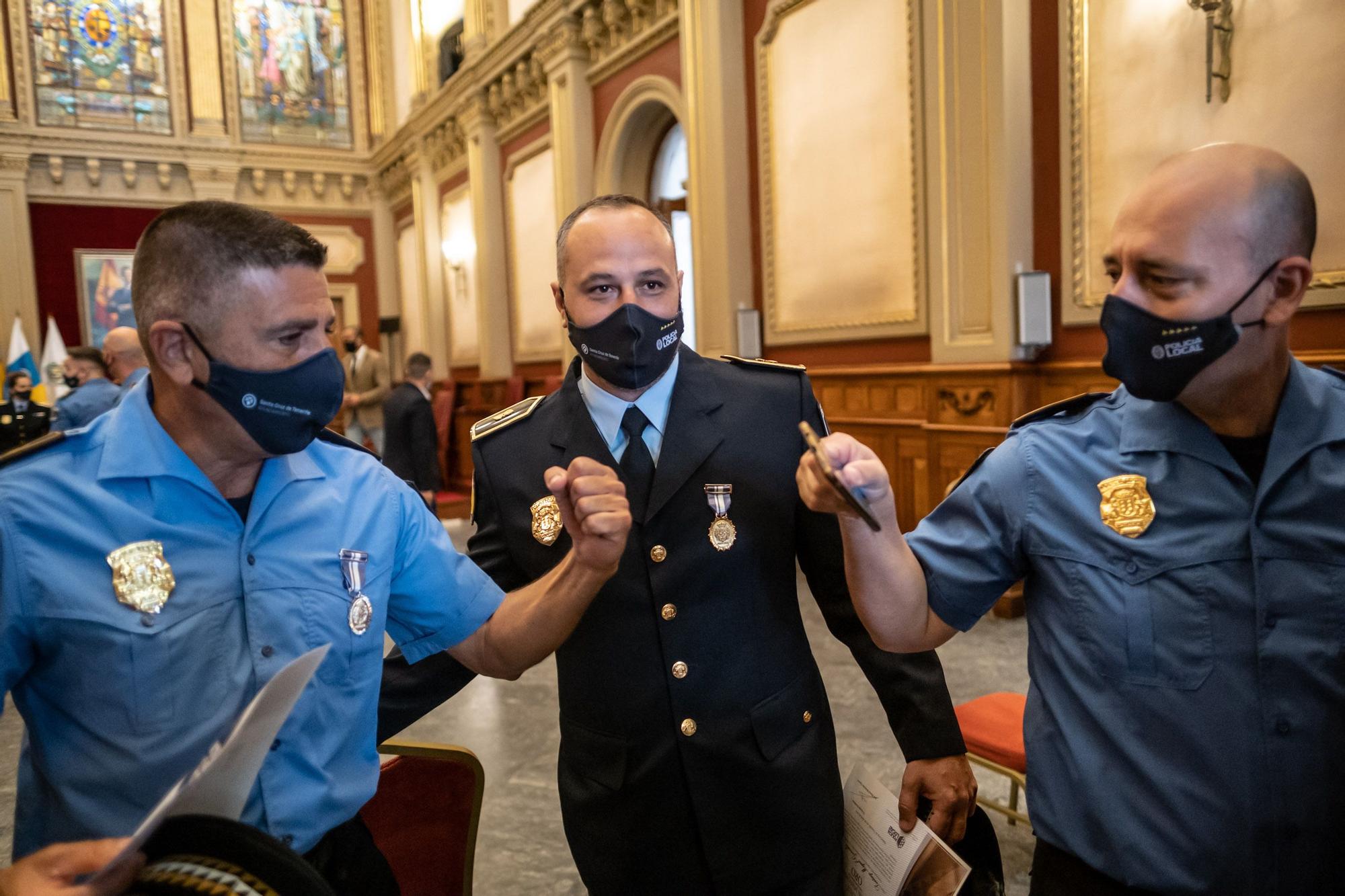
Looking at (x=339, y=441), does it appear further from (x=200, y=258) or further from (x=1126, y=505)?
(x=1126, y=505)

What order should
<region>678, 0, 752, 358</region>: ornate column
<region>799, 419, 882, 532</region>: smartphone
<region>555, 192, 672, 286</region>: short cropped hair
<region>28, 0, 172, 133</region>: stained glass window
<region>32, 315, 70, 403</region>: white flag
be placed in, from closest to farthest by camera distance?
1. <region>799, 419, 882, 532</region>: smartphone
2. <region>555, 192, 672, 286</region>: short cropped hair
3. <region>678, 0, 752, 358</region>: ornate column
4. <region>32, 315, 70, 403</region>: white flag
5. <region>28, 0, 172, 133</region>: stained glass window

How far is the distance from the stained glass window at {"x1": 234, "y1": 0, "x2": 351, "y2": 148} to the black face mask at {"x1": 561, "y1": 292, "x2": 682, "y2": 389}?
14438 mm

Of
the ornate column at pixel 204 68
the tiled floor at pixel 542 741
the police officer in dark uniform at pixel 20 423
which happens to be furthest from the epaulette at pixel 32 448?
the ornate column at pixel 204 68

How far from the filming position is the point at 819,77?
573 centimetres

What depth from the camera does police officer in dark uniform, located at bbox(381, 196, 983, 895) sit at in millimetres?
1425

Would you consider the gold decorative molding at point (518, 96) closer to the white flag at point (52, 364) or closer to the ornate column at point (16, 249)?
the white flag at point (52, 364)

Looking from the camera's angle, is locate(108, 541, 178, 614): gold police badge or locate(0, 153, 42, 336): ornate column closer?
locate(108, 541, 178, 614): gold police badge

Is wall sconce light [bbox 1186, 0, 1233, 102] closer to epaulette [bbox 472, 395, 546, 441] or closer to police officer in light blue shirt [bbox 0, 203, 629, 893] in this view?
epaulette [bbox 472, 395, 546, 441]

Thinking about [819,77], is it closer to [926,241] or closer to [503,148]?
[926,241]

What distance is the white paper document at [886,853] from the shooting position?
50.1 inches

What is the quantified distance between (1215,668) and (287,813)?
3.93 feet

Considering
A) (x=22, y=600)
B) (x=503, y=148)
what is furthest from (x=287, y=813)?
(x=503, y=148)

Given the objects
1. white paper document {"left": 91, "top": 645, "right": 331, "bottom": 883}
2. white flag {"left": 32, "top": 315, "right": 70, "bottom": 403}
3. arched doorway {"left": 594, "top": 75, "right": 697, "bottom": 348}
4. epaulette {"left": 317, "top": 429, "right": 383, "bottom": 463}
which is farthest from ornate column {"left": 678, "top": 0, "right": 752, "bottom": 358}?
white flag {"left": 32, "top": 315, "right": 70, "bottom": 403}

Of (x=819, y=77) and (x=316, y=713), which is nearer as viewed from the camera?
(x=316, y=713)
